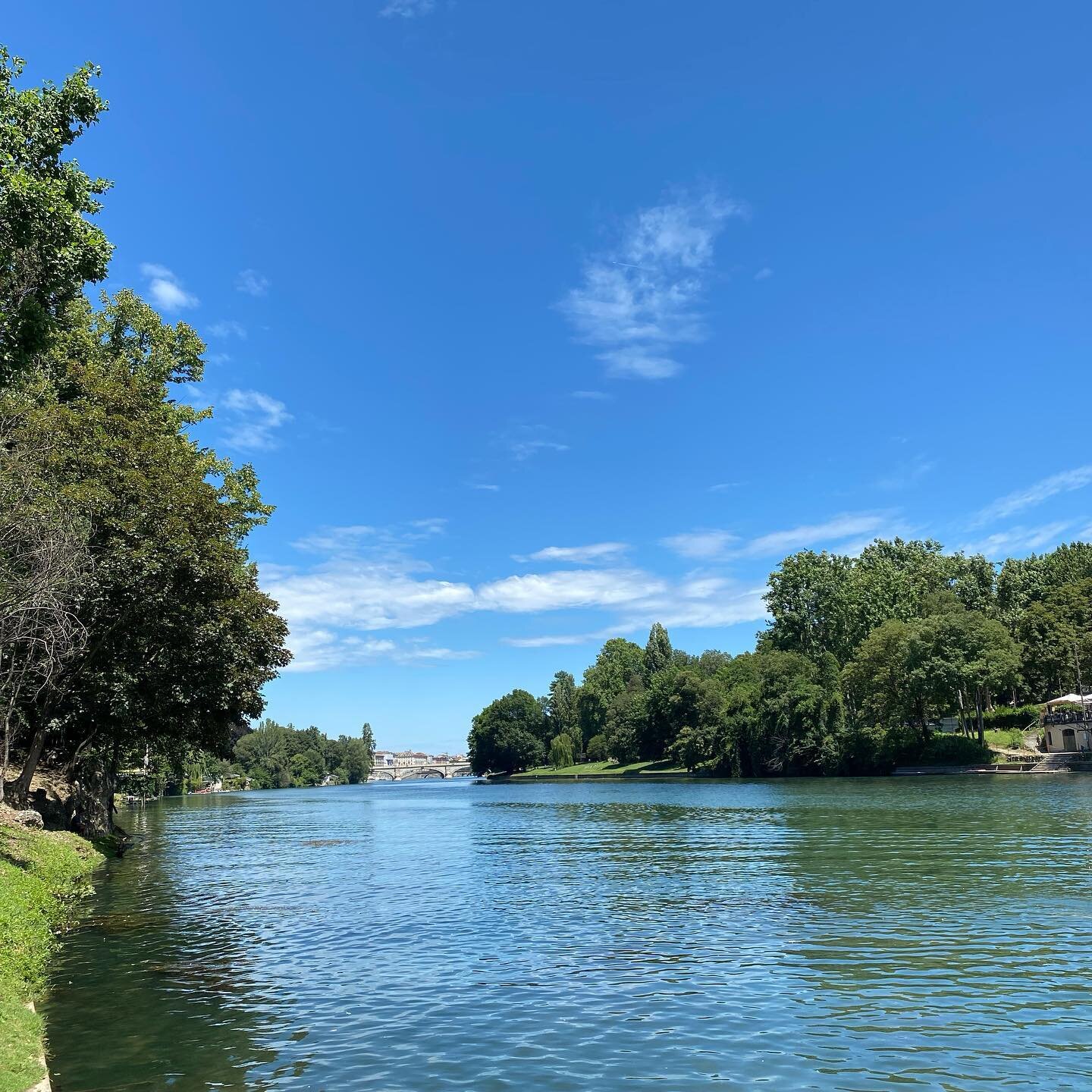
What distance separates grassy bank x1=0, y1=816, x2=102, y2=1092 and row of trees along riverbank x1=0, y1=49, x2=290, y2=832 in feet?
9.83

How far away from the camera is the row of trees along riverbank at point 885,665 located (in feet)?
329

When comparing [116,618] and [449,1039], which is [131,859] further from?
[449,1039]

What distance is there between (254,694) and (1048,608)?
360ft

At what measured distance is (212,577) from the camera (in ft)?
105

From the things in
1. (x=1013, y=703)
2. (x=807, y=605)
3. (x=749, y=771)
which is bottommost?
(x=749, y=771)

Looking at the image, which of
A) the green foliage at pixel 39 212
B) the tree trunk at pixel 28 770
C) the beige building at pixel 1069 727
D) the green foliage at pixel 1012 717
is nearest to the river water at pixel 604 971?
the tree trunk at pixel 28 770

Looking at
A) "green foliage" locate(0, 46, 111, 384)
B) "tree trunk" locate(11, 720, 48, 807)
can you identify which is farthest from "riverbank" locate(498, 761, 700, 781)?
"green foliage" locate(0, 46, 111, 384)

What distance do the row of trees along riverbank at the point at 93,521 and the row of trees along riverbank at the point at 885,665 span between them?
276 ft

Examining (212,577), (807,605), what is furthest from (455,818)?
(807,605)

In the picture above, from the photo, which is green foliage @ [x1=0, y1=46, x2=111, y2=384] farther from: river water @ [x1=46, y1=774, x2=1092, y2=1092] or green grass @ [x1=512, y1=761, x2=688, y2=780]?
green grass @ [x1=512, y1=761, x2=688, y2=780]

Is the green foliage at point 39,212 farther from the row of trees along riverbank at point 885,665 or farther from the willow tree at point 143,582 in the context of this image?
the row of trees along riverbank at point 885,665

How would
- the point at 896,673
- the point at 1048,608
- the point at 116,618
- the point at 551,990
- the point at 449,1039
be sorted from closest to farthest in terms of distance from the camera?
the point at 449,1039
the point at 551,990
the point at 116,618
the point at 896,673
the point at 1048,608

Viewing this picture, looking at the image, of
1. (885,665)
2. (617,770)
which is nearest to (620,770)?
(617,770)

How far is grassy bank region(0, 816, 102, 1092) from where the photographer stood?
11.5 meters
